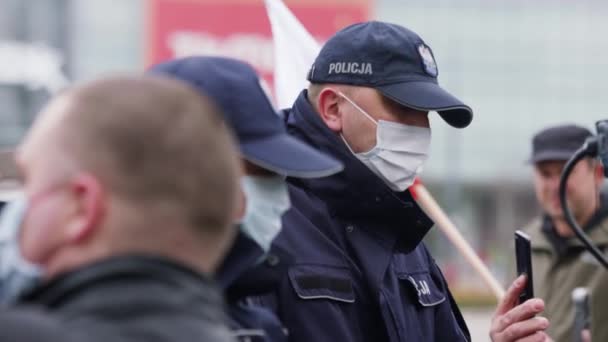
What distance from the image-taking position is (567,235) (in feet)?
18.9

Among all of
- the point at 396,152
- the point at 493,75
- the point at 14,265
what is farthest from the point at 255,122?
the point at 493,75

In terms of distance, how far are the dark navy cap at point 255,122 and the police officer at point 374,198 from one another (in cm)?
78

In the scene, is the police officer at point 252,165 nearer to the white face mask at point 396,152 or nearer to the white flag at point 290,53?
the white face mask at point 396,152

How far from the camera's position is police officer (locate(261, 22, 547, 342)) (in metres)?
3.22

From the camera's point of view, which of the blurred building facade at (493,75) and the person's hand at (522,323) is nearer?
the person's hand at (522,323)

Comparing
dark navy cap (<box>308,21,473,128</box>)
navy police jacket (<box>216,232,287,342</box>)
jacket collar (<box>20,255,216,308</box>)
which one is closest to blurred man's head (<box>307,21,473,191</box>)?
dark navy cap (<box>308,21,473,128</box>)

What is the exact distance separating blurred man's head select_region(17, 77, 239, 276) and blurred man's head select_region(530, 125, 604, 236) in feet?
13.5

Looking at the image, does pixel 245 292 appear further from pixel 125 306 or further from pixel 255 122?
pixel 125 306

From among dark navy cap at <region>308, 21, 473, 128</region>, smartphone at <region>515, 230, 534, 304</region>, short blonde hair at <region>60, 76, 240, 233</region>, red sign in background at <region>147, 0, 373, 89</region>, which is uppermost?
short blonde hair at <region>60, 76, 240, 233</region>

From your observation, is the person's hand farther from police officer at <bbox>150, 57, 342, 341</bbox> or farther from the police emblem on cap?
police officer at <bbox>150, 57, 342, 341</bbox>

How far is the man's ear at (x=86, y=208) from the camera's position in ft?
5.15

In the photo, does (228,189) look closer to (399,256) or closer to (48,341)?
(48,341)

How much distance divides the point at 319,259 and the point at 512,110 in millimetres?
42967

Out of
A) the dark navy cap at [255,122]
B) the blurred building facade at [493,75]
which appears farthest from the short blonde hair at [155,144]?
the blurred building facade at [493,75]
